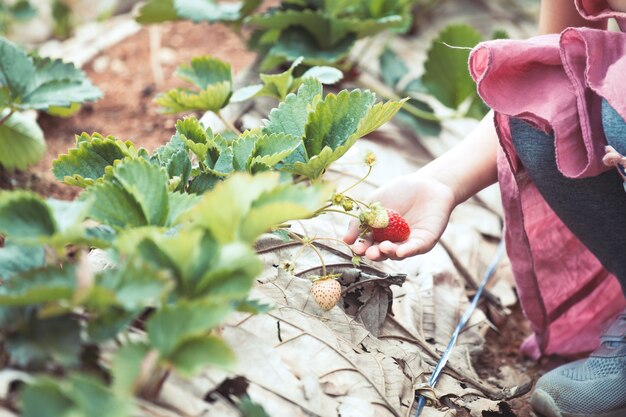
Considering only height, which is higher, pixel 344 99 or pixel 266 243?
pixel 344 99

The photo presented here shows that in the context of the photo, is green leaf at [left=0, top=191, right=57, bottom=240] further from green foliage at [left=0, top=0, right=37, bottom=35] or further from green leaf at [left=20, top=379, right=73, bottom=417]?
green foliage at [left=0, top=0, right=37, bottom=35]

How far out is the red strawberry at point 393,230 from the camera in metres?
1.13

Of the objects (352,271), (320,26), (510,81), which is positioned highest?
(510,81)

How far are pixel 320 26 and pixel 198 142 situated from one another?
75 cm

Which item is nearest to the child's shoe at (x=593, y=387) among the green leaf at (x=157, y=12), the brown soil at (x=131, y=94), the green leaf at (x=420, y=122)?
the green leaf at (x=420, y=122)

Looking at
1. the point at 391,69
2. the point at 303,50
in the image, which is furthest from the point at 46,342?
the point at 391,69

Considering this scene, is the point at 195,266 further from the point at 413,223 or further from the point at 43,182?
the point at 43,182

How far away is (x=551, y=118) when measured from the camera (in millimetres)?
1133

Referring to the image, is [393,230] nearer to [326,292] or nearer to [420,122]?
[326,292]

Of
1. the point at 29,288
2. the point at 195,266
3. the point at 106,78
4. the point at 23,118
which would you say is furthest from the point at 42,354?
the point at 106,78

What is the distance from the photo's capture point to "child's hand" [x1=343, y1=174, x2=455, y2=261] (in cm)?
117

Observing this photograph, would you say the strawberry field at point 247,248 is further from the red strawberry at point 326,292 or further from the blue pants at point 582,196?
the blue pants at point 582,196

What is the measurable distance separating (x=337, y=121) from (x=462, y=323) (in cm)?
50

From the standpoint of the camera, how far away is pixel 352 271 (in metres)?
1.22
